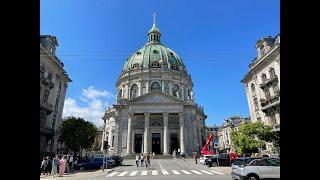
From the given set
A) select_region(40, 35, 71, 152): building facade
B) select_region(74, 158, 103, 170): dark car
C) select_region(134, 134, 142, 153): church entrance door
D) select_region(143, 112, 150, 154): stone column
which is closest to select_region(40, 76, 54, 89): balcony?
select_region(40, 35, 71, 152): building facade

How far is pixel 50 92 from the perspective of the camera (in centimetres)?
4822

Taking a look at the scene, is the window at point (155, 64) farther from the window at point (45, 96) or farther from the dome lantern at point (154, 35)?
the window at point (45, 96)

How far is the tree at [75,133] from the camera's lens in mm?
49469

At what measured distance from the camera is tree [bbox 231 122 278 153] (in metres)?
39.5

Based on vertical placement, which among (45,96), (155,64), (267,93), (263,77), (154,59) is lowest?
(45,96)

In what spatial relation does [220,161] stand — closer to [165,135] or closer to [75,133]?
[75,133]

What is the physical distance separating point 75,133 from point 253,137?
95.2 ft

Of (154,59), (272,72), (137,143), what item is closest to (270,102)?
(272,72)
